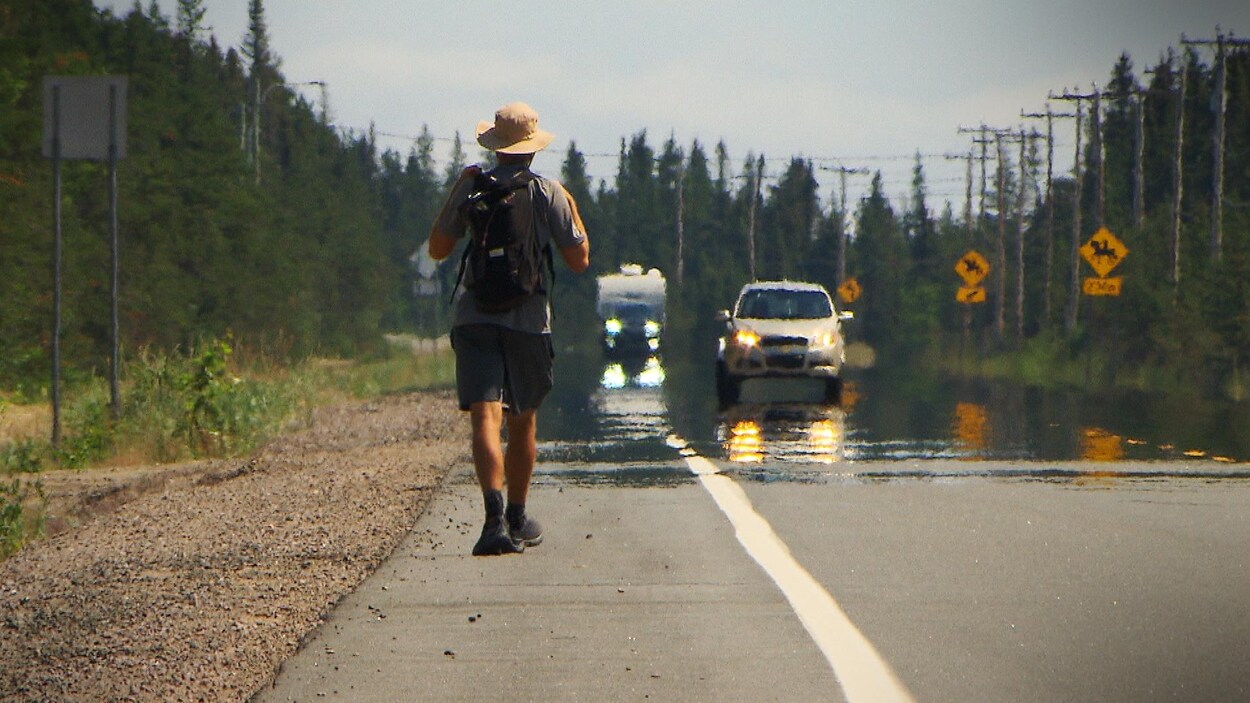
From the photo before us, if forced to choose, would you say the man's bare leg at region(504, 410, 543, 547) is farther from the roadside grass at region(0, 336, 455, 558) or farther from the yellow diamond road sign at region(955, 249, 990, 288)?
the yellow diamond road sign at region(955, 249, 990, 288)

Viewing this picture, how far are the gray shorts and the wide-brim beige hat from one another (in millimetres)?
911

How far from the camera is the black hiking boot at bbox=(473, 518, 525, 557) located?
29.0 ft

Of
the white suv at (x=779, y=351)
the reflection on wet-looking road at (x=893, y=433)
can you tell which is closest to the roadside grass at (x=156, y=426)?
the reflection on wet-looking road at (x=893, y=433)

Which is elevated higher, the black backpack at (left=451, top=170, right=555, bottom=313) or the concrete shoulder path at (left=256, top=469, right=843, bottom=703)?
the black backpack at (left=451, top=170, right=555, bottom=313)

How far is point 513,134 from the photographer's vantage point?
8.95 meters

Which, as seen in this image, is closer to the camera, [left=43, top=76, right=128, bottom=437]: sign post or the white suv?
[left=43, top=76, right=128, bottom=437]: sign post

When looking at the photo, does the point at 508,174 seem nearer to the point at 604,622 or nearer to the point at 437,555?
the point at 437,555

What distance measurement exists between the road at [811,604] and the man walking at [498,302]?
1.88 ft

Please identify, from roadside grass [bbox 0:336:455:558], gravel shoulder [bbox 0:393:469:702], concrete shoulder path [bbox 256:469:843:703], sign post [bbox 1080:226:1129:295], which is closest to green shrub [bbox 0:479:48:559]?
roadside grass [bbox 0:336:455:558]

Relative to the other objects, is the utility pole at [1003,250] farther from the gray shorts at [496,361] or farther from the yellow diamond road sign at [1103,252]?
the gray shorts at [496,361]

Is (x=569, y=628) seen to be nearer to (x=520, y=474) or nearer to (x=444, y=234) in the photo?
(x=520, y=474)

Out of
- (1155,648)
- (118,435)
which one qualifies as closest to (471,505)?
(1155,648)

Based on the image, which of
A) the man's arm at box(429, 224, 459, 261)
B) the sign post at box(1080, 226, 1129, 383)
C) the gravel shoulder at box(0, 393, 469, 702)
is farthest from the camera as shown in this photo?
the sign post at box(1080, 226, 1129, 383)

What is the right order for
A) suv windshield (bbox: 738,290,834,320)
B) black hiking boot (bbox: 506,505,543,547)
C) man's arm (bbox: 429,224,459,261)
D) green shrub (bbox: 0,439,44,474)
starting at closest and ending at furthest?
man's arm (bbox: 429,224,459,261) < black hiking boot (bbox: 506,505,543,547) < green shrub (bbox: 0,439,44,474) < suv windshield (bbox: 738,290,834,320)
